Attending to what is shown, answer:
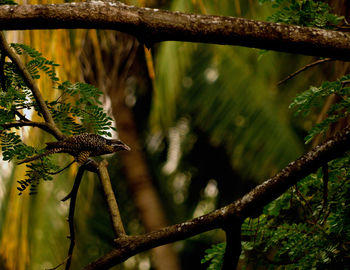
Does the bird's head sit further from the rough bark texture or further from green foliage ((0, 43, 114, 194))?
the rough bark texture

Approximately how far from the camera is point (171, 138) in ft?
17.0

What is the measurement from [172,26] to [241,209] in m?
0.35

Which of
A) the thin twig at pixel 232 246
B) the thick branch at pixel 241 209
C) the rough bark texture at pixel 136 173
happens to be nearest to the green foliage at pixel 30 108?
the thick branch at pixel 241 209

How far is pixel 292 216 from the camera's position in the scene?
1.52 m

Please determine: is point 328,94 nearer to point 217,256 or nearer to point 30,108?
point 217,256

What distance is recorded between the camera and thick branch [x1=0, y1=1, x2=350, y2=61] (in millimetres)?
804

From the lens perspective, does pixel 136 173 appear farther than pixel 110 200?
Yes

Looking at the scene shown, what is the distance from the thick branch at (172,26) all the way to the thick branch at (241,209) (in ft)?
0.57

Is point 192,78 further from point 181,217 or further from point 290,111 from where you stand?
point 181,217

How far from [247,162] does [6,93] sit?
128 inches

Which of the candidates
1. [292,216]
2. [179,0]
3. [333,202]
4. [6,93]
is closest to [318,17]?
[333,202]

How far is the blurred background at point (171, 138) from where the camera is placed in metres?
3.63

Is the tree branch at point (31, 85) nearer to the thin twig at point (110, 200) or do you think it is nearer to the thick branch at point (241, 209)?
the thin twig at point (110, 200)

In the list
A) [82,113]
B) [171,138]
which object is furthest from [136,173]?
[82,113]
